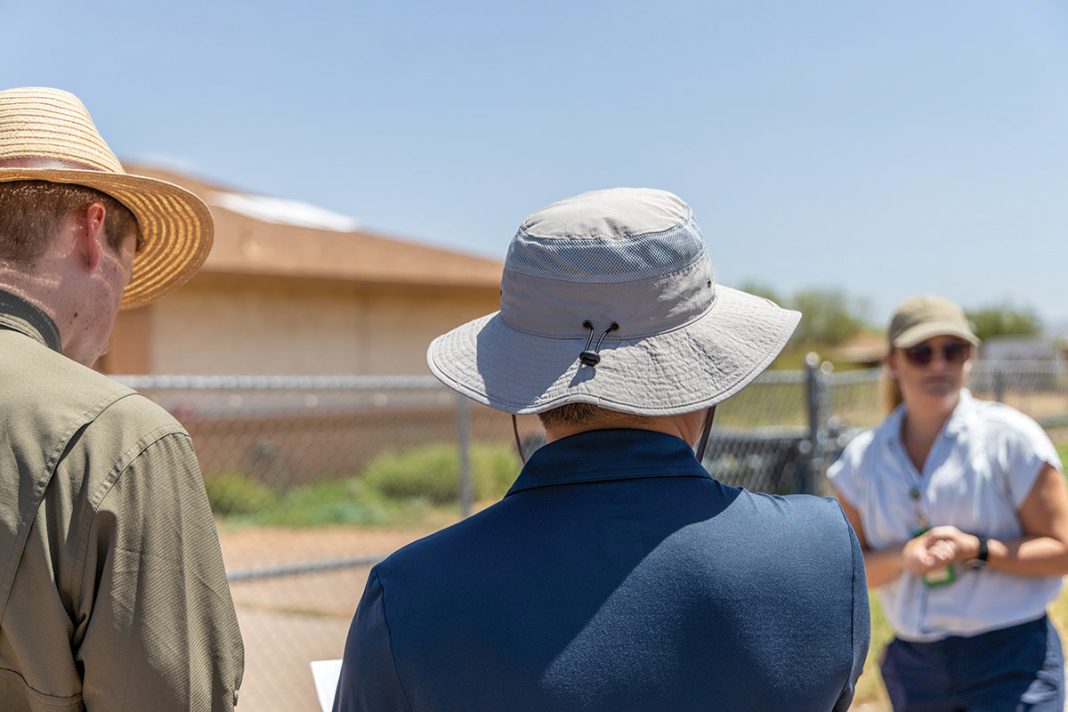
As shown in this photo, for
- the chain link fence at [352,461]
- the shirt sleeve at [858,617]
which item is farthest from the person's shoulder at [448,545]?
the chain link fence at [352,461]

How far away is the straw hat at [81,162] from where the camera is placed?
187 cm

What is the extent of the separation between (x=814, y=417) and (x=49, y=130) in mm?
4234

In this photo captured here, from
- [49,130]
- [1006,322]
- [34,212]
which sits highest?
[49,130]

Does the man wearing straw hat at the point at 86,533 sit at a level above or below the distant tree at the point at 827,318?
above

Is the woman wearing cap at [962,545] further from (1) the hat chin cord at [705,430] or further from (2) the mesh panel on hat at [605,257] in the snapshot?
(2) the mesh panel on hat at [605,257]

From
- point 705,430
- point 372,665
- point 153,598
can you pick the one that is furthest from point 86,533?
point 705,430

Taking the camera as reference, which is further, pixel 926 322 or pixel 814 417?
pixel 814 417

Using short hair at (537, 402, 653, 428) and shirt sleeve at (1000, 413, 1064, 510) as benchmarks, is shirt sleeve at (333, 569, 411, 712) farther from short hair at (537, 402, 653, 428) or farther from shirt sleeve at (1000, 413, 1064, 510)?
shirt sleeve at (1000, 413, 1064, 510)

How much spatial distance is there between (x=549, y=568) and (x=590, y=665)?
0.44ft

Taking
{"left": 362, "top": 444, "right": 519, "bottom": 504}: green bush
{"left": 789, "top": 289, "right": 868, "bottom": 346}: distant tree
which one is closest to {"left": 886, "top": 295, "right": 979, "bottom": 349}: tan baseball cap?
{"left": 362, "top": 444, "right": 519, "bottom": 504}: green bush

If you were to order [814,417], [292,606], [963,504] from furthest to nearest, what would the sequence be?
1. [292,606]
2. [814,417]
3. [963,504]

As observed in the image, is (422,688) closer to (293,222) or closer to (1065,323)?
(293,222)

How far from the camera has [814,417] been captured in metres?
5.29

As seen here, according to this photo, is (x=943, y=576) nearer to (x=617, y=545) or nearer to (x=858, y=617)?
(x=858, y=617)
